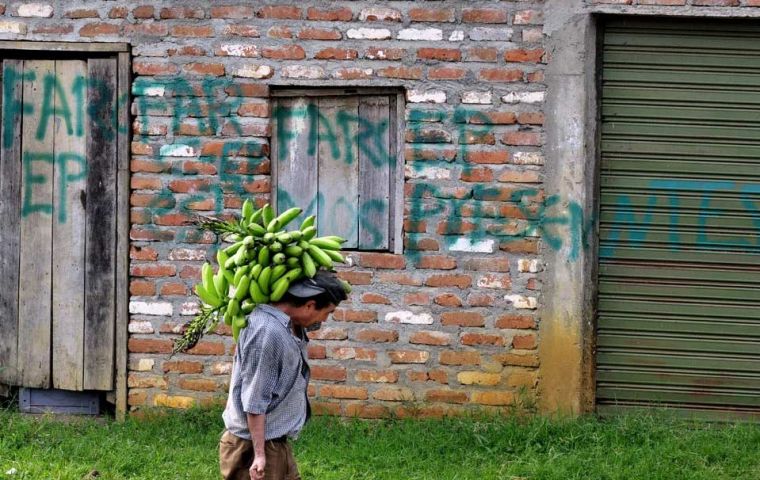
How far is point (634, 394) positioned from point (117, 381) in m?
3.36

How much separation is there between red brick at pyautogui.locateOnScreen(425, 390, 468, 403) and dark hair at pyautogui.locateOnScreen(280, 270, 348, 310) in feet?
8.50

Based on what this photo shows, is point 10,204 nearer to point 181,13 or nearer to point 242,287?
point 181,13

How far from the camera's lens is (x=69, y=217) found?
24.2ft

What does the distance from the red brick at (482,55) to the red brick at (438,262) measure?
1258mm

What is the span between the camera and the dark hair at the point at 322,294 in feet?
15.5

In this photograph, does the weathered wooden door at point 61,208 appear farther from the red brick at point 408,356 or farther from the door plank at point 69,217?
the red brick at point 408,356

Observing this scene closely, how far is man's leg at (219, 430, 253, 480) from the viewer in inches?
185

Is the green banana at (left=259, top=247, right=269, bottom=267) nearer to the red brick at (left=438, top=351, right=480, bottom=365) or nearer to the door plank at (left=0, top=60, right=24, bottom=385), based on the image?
the red brick at (left=438, top=351, right=480, bottom=365)

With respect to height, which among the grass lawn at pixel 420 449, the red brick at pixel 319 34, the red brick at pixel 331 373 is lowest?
the grass lawn at pixel 420 449

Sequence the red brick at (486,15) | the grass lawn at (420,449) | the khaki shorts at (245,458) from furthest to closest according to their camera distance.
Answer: the red brick at (486,15) → the grass lawn at (420,449) → the khaki shorts at (245,458)

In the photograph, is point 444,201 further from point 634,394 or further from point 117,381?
point 117,381

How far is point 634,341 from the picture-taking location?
7.25m

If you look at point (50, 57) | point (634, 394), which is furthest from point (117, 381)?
point (634, 394)

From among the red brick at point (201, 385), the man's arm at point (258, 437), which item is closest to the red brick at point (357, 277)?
the red brick at point (201, 385)
